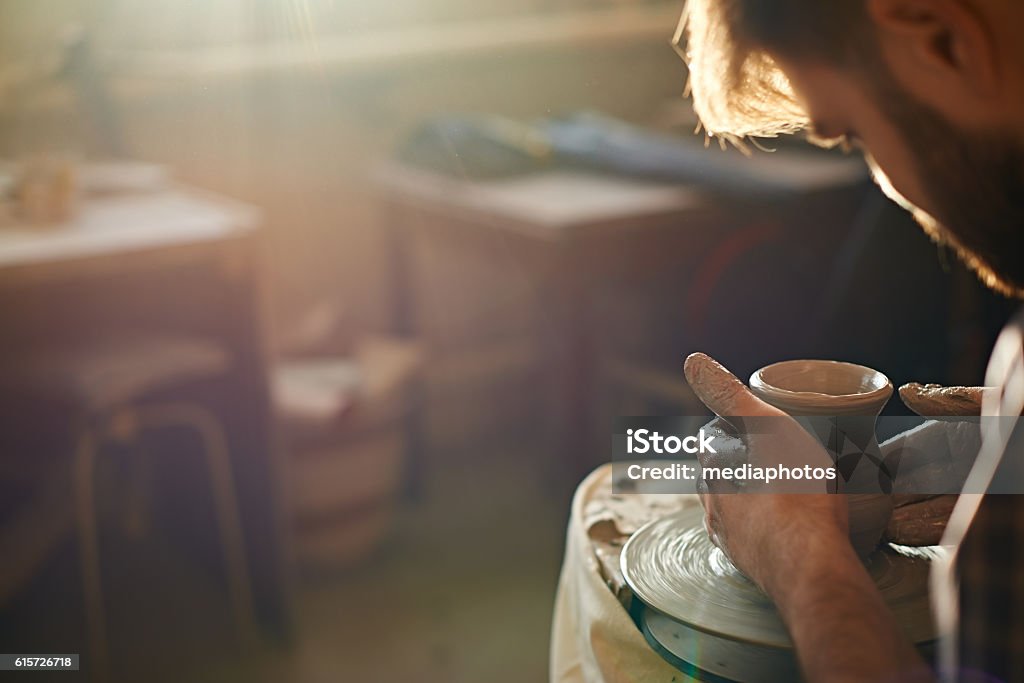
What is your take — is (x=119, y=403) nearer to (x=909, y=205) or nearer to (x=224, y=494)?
(x=224, y=494)

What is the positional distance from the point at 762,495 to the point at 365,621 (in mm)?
1314

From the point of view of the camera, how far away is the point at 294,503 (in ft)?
6.20

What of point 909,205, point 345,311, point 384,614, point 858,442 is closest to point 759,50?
point 909,205

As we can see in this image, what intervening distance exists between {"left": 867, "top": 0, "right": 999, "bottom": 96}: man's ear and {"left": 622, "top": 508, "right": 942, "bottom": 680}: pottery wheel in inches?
12.5

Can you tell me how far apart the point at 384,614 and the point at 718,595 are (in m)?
1.29

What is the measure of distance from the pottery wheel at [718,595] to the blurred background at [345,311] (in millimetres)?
962

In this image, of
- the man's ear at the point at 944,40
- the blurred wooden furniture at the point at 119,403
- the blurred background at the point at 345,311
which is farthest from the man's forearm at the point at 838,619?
the blurred wooden furniture at the point at 119,403

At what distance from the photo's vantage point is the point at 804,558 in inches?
24.3

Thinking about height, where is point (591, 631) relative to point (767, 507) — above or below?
below

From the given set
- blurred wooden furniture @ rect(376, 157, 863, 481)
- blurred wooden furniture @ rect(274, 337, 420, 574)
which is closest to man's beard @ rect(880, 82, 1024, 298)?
blurred wooden furniture @ rect(376, 157, 863, 481)

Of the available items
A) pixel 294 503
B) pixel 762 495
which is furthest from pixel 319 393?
pixel 762 495

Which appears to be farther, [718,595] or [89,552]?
[89,552]

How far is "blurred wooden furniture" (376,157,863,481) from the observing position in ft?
5.81

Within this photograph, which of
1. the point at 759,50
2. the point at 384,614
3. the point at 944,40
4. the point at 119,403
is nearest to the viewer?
the point at 944,40
